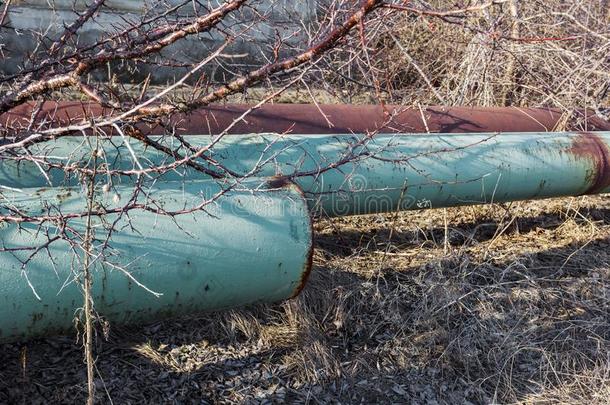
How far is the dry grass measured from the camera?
2801mm

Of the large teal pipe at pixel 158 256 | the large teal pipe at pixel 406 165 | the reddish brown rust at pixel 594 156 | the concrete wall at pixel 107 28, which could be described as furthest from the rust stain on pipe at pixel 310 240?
the concrete wall at pixel 107 28

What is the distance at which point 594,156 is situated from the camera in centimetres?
400

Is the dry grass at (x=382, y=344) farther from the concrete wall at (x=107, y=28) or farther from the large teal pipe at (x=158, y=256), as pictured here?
the concrete wall at (x=107, y=28)

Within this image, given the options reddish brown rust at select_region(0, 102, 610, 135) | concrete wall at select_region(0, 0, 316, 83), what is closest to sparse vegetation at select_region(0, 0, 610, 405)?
reddish brown rust at select_region(0, 102, 610, 135)

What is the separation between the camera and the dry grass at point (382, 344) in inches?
110

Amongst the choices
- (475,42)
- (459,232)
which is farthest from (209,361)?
(475,42)

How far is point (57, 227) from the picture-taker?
7.54 ft

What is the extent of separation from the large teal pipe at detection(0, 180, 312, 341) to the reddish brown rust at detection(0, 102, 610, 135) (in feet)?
2.55

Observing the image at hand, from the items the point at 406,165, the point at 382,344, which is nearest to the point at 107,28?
the point at 406,165

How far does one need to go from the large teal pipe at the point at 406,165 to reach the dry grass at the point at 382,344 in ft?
1.13

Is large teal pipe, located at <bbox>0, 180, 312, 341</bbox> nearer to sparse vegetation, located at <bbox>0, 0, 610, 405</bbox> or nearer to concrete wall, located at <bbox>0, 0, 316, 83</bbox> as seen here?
sparse vegetation, located at <bbox>0, 0, 610, 405</bbox>

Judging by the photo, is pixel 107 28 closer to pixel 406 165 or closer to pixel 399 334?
pixel 406 165

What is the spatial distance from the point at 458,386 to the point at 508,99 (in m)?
3.43

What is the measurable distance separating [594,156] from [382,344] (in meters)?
1.78
